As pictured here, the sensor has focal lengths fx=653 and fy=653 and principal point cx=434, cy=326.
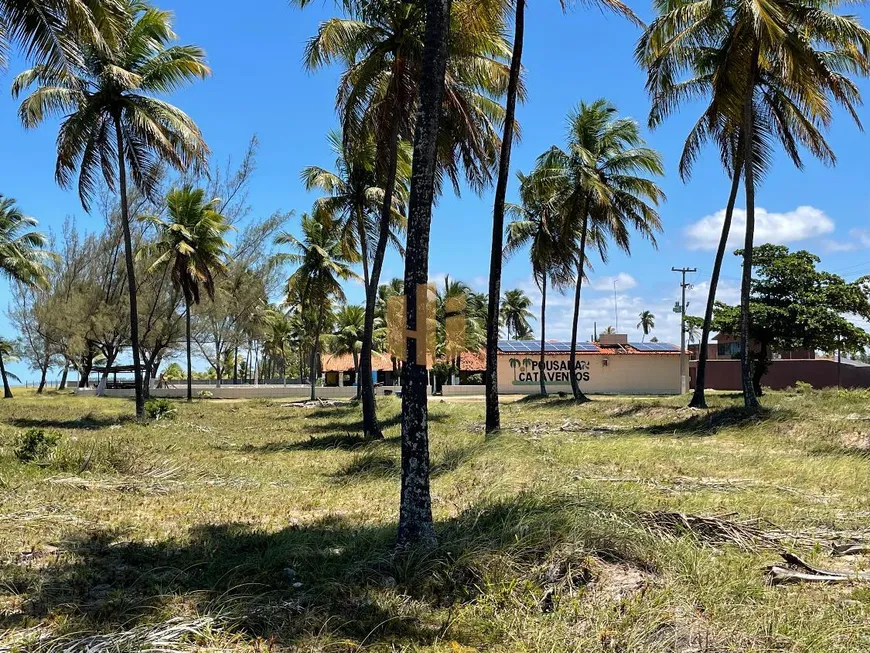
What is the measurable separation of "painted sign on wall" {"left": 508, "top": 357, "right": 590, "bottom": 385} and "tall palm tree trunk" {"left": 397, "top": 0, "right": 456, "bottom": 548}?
32.8 m

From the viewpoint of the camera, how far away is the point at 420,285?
579 cm

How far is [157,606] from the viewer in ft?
14.1

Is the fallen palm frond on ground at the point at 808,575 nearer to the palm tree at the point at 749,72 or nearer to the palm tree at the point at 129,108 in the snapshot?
the palm tree at the point at 749,72

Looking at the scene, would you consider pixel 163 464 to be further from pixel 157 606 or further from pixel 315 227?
pixel 315 227

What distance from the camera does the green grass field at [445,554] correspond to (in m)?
3.85

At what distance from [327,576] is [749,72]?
50.4ft

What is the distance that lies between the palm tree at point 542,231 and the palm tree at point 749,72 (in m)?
6.56

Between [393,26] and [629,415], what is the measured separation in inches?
477

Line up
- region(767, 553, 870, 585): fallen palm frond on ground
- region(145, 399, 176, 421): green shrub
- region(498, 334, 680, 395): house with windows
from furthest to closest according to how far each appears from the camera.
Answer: region(498, 334, 680, 395): house with windows, region(145, 399, 176, 421): green shrub, region(767, 553, 870, 585): fallen palm frond on ground

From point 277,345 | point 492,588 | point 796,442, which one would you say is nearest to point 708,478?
point 796,442

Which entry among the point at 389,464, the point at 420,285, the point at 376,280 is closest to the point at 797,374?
the point at 376,280

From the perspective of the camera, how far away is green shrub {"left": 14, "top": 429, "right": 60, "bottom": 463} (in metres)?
10.0

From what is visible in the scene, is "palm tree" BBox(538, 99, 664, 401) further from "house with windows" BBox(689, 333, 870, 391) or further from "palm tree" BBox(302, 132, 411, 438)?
"house with windows" BBox(689, 333, 870, 391)

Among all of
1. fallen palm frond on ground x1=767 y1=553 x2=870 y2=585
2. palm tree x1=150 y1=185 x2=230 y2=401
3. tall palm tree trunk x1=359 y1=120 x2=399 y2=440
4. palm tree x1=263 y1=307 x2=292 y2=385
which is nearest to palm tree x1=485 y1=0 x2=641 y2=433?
tall palm tree trunk x1=359 y1=120 x2=399 y2=440
